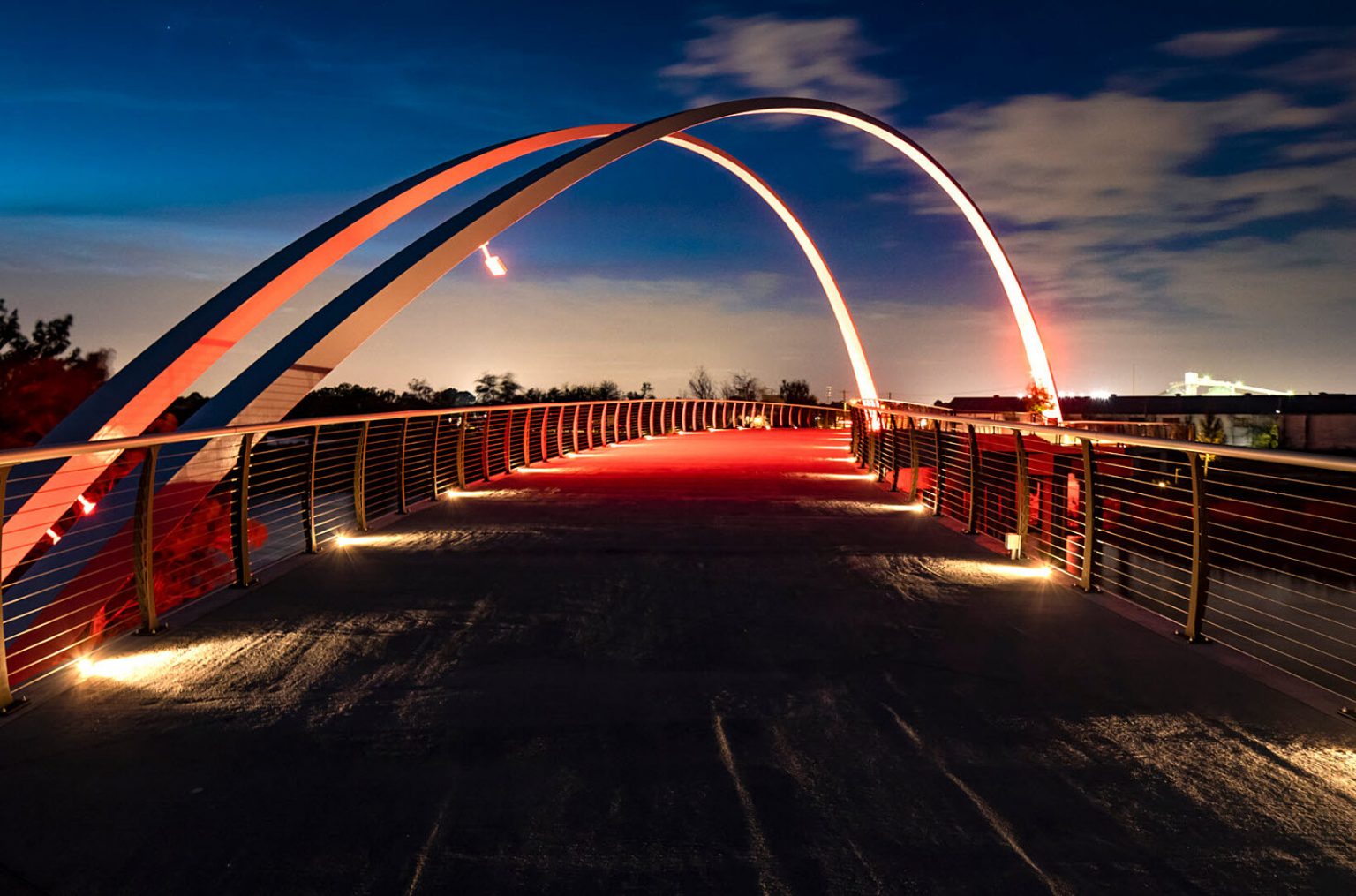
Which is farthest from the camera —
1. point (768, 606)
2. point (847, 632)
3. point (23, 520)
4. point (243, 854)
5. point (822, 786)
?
point (23, 520)

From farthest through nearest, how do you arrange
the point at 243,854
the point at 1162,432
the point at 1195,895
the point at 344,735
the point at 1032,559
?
the point at 1162,432, the point at 1032,559, the point at 344,735, the point at 243,854, the point at 1195,895

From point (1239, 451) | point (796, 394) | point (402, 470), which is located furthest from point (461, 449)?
point (796, 394)

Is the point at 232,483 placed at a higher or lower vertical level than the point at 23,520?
higher

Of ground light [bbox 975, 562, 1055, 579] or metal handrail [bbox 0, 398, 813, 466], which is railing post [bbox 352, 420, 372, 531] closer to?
metal handrail [bbox 0, 398, 813, 466]

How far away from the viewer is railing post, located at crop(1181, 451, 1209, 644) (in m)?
4.54

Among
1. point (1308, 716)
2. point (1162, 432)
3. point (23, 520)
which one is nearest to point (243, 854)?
point (1308, 716)

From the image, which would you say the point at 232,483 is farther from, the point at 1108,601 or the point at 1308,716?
the point at 1308,716

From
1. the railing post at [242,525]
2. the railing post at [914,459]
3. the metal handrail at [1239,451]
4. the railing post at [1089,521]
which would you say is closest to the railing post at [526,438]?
the railing post at [914,459]

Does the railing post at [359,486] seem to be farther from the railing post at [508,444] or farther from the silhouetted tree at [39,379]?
the silhouetted tree at [39,379]

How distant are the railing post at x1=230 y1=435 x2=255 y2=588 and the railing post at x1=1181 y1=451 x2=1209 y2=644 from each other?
5474mm

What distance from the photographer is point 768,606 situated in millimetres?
5352

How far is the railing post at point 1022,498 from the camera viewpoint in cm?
707

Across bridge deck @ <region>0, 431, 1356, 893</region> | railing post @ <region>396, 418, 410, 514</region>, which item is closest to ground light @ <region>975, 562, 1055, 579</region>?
bridge deck @ <region>0, 431, 1356, 893</region>

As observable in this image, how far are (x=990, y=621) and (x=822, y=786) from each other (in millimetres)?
2508
